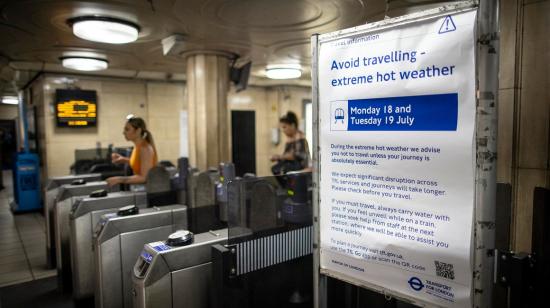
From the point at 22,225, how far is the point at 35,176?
1261mm

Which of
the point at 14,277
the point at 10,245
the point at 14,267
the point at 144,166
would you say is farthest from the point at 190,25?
the point at 10,245

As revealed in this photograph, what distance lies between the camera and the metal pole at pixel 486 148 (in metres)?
0.84

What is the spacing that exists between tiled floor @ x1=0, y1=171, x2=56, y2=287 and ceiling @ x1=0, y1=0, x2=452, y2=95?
98.8 inches

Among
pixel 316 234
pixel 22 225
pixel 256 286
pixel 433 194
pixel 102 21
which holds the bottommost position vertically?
pixel 22 225

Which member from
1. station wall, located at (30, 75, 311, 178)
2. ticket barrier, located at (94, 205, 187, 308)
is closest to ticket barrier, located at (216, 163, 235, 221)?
ticket barrier, located at (94, 205, 187, 308)

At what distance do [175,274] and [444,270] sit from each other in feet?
3.82

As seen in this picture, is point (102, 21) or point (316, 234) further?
point (102, 21)

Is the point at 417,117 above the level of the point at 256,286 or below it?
above

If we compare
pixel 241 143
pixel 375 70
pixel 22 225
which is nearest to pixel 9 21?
pixel 22 225

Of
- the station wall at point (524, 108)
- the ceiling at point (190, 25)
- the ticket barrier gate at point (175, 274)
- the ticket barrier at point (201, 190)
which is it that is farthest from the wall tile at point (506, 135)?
the ticket barrier at point (201, 190)

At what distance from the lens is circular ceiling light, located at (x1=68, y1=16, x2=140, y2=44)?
3.38 metres

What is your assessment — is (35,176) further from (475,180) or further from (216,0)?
(475,180)

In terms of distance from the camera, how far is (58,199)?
323 centimetres

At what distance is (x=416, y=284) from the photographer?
101 cm
